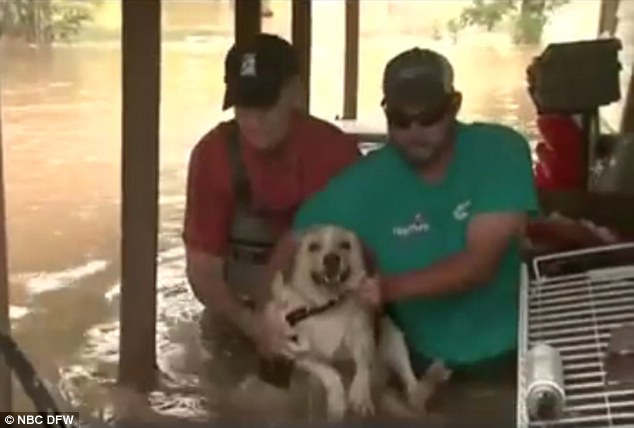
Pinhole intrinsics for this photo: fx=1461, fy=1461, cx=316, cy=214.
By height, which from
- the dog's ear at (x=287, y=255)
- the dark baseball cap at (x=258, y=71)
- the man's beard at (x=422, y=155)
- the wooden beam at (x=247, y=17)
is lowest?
the dog's ear at (x=287, y=255)

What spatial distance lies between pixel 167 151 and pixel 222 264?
7.3 inches

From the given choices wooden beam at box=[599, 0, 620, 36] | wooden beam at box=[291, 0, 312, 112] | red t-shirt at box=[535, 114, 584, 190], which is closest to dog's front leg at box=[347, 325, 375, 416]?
red t-shirt at box=[535, 114, 584, 190]

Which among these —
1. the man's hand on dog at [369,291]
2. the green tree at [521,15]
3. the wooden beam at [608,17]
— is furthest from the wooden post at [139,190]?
the wooden beam at [608,17]

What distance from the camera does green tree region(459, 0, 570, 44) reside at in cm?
164

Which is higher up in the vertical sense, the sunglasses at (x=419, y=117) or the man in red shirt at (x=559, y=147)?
the sunglasses at (x=419, y=117)

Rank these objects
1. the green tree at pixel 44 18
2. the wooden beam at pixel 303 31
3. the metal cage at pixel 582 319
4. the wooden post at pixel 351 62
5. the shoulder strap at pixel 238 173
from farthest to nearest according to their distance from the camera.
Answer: the wooden post at pixel 351 62, the wooden beam at pixel 303 31, the shoulder strap at pixel 238 173, the green tree at pixel 44 18, the metal cage at pixel 582 319

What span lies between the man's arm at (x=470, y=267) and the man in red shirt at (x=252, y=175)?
0.13 m

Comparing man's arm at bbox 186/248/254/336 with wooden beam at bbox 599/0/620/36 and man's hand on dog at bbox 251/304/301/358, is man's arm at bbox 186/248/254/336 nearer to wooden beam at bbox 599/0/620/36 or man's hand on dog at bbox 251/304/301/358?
man's hand on dog at bbox 251/304/301/358

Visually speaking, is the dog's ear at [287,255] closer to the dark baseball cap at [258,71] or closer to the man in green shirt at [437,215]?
the man in green shirt at [437,215]

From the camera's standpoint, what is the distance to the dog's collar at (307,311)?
3.99ft

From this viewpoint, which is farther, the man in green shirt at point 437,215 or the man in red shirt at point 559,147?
the man in red shirt at point 559,147

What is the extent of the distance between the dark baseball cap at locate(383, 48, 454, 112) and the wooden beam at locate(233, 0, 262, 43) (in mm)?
343

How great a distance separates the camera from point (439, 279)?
1250mm

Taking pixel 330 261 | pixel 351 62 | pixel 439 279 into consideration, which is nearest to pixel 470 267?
pixel 439 279
